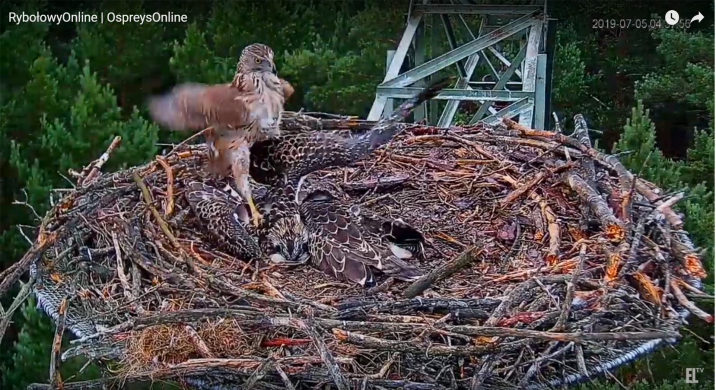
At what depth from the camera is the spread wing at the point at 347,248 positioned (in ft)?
4.28

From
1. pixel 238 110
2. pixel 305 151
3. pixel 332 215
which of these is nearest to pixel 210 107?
pixel 238 110

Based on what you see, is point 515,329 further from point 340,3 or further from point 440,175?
point 340,3

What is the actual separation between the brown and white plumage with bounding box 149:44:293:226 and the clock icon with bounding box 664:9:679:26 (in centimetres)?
74

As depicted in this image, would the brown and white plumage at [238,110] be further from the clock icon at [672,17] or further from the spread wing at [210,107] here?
the clock icon at [672,17]

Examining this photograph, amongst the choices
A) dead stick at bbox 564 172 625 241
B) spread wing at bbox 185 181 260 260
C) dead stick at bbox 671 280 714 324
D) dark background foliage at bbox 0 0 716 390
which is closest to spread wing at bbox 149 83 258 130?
spread wing at bbox 185 181 260 260

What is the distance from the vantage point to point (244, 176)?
4.95ft

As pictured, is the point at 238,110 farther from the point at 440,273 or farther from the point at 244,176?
the point at 440,273

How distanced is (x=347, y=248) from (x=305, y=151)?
0.83 feet

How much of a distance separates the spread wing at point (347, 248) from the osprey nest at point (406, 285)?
0.09 ft

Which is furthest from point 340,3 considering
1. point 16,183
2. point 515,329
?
point 515,329

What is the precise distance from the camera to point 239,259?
1.43 m

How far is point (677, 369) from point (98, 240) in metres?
1.00

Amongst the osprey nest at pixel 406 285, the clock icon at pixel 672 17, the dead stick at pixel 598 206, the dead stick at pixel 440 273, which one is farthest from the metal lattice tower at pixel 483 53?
the dead stick at pixel 440 273

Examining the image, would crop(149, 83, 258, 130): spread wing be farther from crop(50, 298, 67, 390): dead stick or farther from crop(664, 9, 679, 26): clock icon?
crop(664, 9, 679, 26): clock icon
